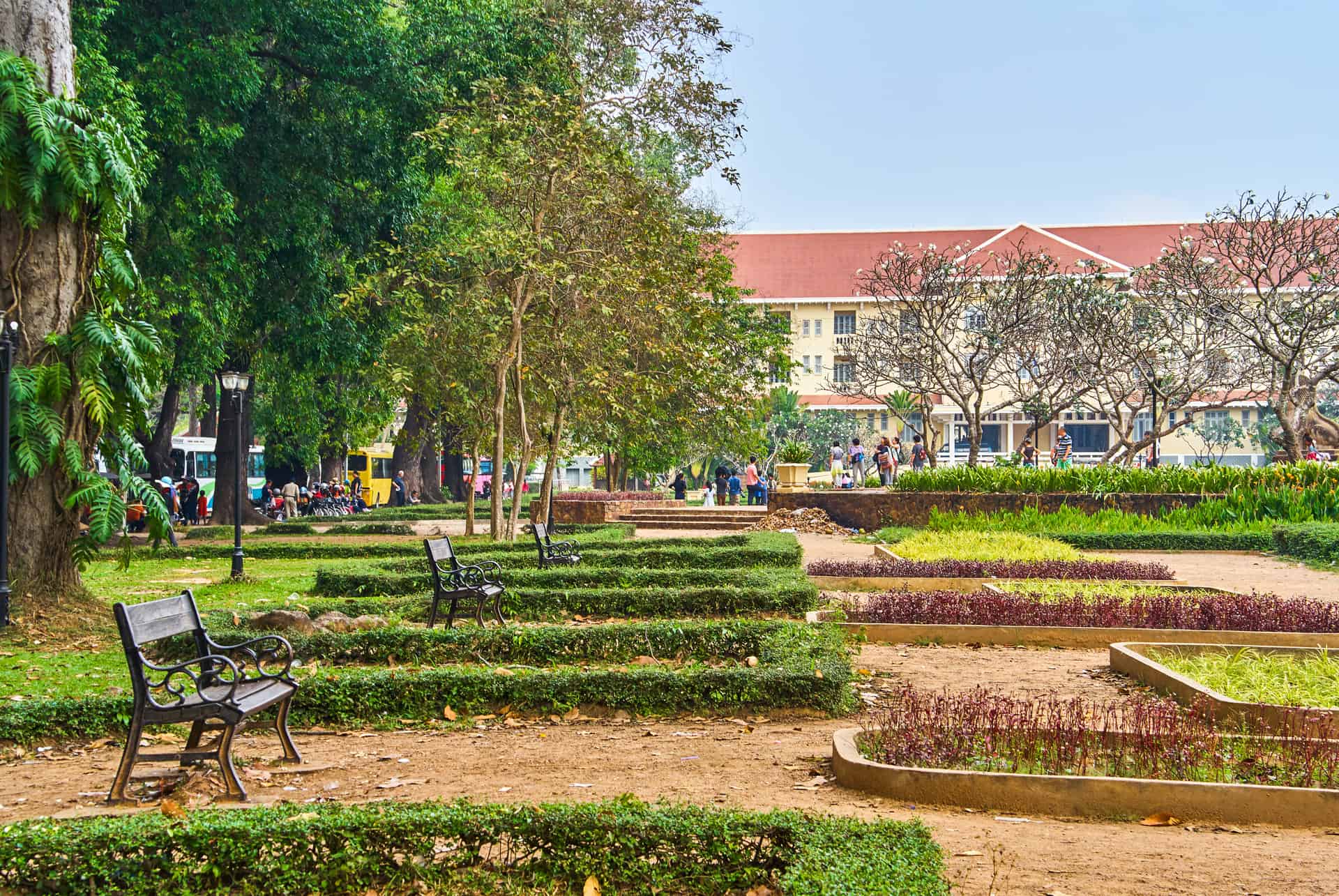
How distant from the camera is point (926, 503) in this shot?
24328 millimetres

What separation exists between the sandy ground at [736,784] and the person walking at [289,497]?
30006 millimetres

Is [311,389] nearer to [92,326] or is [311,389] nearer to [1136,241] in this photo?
[92,326]

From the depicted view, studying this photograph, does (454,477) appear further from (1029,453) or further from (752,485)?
(1029,453)

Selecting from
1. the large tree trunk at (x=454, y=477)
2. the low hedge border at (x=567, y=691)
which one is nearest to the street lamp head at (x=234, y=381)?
the low hedge border at (x=567, y=691)

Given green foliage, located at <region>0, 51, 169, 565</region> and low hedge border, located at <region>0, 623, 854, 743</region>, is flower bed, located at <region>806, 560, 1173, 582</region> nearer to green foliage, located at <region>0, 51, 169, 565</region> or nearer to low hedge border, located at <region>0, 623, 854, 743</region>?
low hedge border, located at <region>0, 623, 854, 743</region>

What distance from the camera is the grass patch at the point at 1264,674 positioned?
6.91 m

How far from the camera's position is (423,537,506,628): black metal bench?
9.80 meters

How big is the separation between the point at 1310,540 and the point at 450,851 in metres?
17.0

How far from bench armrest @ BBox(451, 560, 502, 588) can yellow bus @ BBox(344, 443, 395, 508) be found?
4008 cm

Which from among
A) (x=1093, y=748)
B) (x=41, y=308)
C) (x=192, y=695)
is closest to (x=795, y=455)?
(x=41, y=308)

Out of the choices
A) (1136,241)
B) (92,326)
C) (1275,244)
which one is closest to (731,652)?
(92,326)

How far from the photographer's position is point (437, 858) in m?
4.33

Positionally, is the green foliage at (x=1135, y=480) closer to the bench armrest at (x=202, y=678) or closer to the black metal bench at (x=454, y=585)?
the black metal bench at (x=454, y=585)

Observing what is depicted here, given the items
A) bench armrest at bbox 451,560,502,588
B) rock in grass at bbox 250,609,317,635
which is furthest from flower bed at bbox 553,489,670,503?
rock in grass at bbox 250,609,317,635
